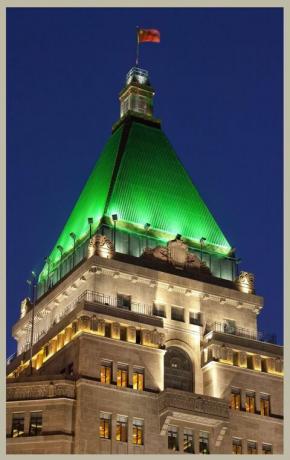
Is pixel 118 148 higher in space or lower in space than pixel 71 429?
higher

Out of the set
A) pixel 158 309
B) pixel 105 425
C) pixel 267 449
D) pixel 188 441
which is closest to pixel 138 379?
pixel 105 425

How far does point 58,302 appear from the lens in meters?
101

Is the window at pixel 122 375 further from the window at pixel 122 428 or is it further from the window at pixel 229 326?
the window at pixel 229 326

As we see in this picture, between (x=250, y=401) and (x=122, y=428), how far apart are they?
11934mm

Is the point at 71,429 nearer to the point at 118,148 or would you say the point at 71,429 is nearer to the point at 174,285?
the point at 174,285

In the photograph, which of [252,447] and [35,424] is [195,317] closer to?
[252,447]

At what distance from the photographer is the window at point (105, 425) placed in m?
87.1

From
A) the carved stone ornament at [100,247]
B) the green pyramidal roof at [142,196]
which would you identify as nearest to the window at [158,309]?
the carved stone ornament at [100,247]

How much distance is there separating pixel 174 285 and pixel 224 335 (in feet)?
19.4

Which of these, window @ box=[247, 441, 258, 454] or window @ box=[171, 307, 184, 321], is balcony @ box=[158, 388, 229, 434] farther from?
window @ box=[171, 307, 184, 321]

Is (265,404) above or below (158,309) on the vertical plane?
below

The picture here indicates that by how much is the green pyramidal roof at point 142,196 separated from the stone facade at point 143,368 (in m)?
5.80

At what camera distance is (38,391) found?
87.4 m

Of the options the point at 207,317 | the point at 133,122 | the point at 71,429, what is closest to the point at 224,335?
the point at 207,317
